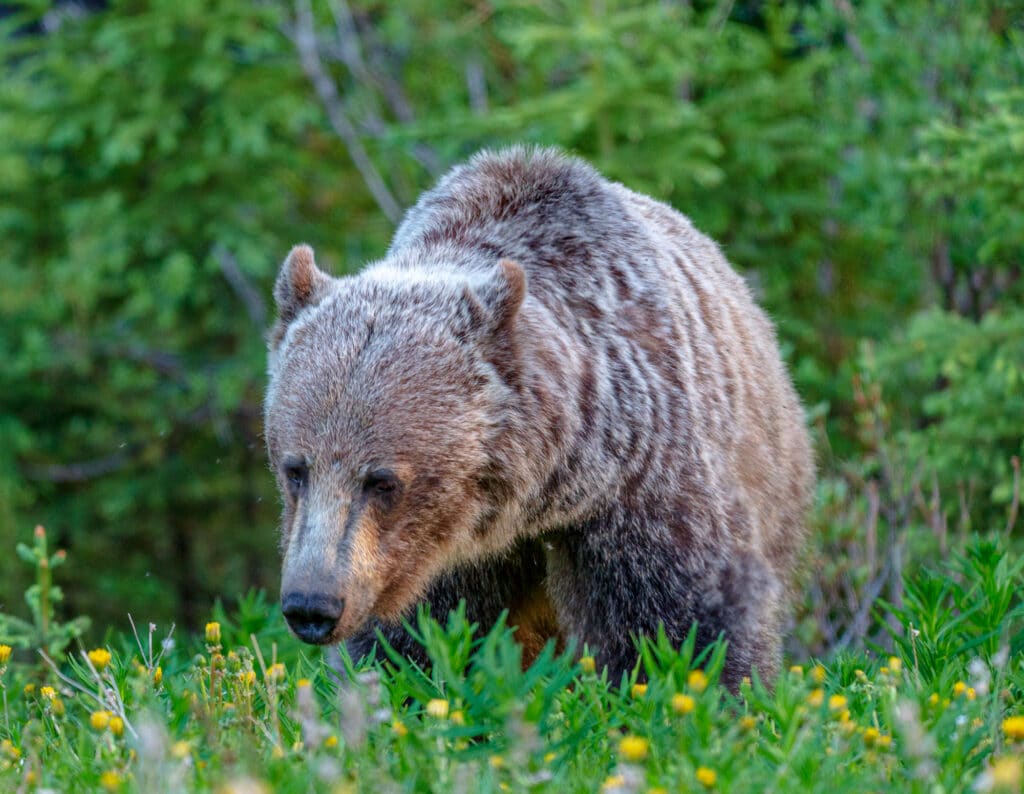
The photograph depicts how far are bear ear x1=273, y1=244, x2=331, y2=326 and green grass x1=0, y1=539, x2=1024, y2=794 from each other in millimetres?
1121

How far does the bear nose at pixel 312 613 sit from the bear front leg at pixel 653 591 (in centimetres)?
88

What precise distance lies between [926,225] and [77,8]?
7.12 m

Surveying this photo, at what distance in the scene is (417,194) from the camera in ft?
35.0

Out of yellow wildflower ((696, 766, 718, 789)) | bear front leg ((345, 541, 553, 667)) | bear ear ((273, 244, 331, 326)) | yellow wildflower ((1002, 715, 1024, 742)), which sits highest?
bear ear ((273, 244, 331, 326))

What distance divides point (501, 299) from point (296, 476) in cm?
75

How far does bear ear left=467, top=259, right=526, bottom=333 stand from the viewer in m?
3.92

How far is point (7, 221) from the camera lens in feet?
33.5

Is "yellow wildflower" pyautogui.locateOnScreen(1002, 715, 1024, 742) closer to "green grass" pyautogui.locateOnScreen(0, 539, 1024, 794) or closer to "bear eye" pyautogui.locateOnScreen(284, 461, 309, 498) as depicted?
"green grass" pyautogui.locateOnScreen(0, 539, 1024, 794)

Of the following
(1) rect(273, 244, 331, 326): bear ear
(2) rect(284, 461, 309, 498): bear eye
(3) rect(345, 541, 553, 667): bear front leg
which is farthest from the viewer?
(3) rect(345, 541, 553, 667): bear front leg

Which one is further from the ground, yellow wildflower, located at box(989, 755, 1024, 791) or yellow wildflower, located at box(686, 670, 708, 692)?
yellow wildflower, located at box(989, 755, 1024, 791)

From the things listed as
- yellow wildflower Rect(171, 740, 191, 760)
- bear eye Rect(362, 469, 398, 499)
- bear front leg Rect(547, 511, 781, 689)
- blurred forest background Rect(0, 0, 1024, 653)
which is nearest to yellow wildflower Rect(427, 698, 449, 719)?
yellow wildflower Rect(171, 740, 191, 760)

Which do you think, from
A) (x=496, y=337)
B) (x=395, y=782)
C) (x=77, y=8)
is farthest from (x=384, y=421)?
(x=77, y=8)

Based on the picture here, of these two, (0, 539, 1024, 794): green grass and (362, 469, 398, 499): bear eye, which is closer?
(0, 539, 1024, 794): green grass

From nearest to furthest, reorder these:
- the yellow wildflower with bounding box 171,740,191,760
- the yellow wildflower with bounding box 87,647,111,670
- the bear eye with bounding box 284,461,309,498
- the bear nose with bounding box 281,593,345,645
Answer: the yellow wildflower with bounding box 171,740,191,760 < the yellow wildflower with bounding box 87,647,111,670 < the bear nose with bounding box 281,593,345,645 < the bear eye with bounding box 284,461,309,498
